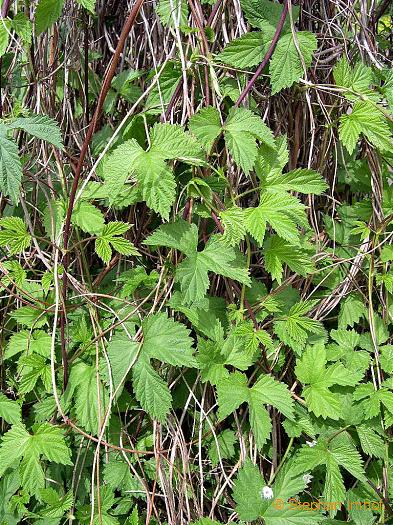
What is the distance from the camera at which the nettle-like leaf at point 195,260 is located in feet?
3.69

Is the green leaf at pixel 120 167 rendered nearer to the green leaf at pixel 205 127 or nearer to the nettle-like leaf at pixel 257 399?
the green leaf at pixel 205 127

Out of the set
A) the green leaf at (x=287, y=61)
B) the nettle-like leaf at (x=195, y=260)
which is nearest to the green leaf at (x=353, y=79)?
the green leaf at (x=287, y=61)

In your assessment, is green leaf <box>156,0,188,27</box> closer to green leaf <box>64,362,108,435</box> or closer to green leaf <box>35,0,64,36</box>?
green leaf <box>35,0,64,36</box>

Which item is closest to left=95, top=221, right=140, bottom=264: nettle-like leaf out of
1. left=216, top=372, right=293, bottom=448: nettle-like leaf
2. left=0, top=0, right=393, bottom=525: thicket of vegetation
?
left=0, top=0, right=393, bottom=525: thicket of vegetation

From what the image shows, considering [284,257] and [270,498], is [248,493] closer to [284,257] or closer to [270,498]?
[270,498]

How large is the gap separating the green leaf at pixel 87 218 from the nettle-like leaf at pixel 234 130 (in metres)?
0.29

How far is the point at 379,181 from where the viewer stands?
4.51 ft

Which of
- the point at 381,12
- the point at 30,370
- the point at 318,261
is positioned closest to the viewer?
the point at 30,370

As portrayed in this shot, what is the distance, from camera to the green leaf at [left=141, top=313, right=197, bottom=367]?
43.9 inches

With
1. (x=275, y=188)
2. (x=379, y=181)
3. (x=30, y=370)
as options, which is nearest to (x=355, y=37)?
(x=379, y=181)

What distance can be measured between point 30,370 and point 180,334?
39 centimetres

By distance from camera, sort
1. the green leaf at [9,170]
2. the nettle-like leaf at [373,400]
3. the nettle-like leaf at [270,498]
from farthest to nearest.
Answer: the nettle-like leaf at [373,400]
the nettle-like leaf at [270,498]
the green leaf at [9,170]

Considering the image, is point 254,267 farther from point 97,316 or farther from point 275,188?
point 97,316

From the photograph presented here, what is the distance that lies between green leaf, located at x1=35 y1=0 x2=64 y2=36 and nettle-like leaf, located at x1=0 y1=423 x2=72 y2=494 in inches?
34.7
